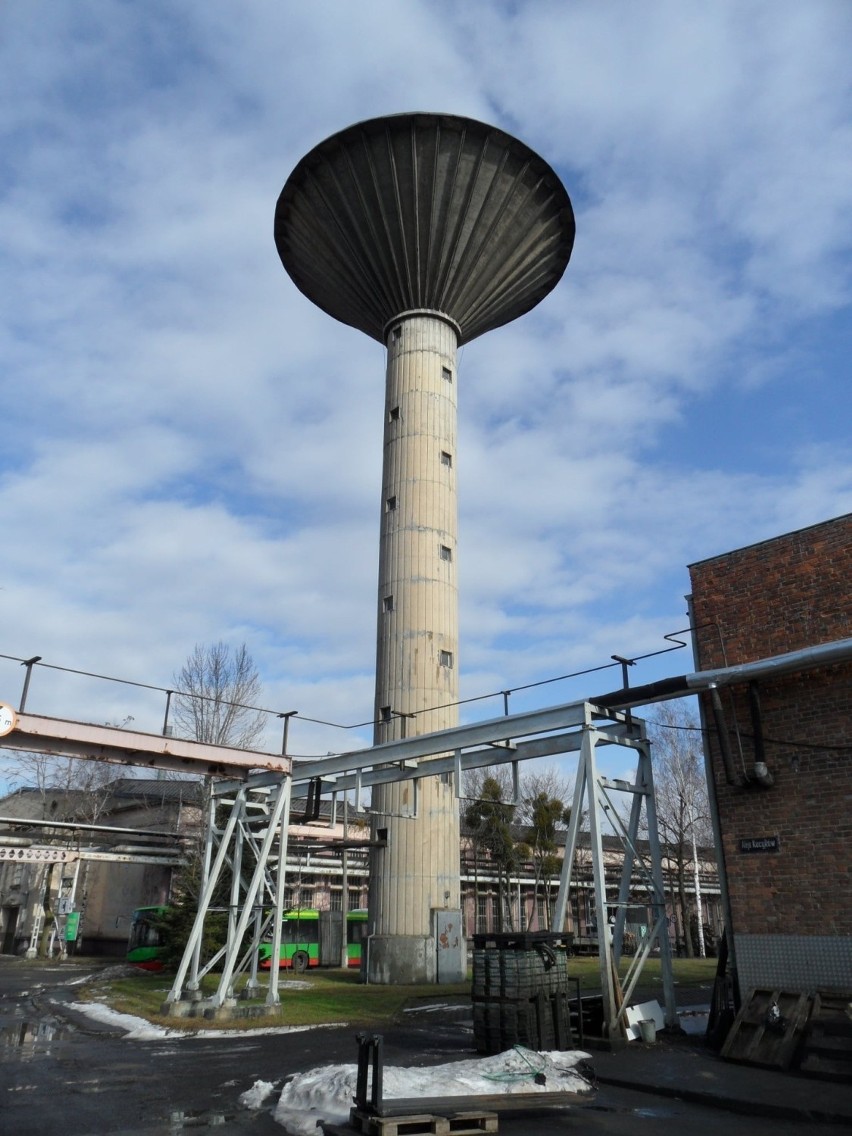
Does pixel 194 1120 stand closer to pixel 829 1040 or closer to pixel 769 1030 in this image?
pixel 769 1030

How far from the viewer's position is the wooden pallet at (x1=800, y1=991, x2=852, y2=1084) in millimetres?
9250

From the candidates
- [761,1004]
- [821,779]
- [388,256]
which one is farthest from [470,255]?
[761,1004]

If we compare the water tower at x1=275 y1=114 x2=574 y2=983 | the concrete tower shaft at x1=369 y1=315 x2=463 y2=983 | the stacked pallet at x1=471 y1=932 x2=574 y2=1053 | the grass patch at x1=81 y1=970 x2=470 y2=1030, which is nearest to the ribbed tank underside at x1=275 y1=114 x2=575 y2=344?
the water tower at x1=275 y1=114 x2=574 y2=983

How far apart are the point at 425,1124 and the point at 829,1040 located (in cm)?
552

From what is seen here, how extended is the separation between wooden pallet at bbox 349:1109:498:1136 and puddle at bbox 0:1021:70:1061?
264 inches

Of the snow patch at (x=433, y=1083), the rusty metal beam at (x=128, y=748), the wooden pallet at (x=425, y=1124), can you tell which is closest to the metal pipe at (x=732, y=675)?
the snow patch at (x=433, y=1083)

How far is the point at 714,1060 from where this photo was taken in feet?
33.8

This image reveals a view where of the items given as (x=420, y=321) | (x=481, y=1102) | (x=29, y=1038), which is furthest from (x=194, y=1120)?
(x=420, y=321)

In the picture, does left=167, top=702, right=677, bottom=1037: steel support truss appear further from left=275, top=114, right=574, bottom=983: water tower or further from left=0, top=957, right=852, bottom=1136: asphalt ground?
left=275, top=114, right=574, bottom=983: water tower

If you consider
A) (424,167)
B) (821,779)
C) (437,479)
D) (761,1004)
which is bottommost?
(761,1004)

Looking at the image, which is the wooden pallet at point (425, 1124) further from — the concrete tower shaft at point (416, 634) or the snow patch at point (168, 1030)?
the concrete tower shaft at point (416, 634)

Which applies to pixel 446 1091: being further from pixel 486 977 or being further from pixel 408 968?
pixel 408 968

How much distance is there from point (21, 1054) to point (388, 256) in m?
23.4

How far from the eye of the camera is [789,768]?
38.8 ft
